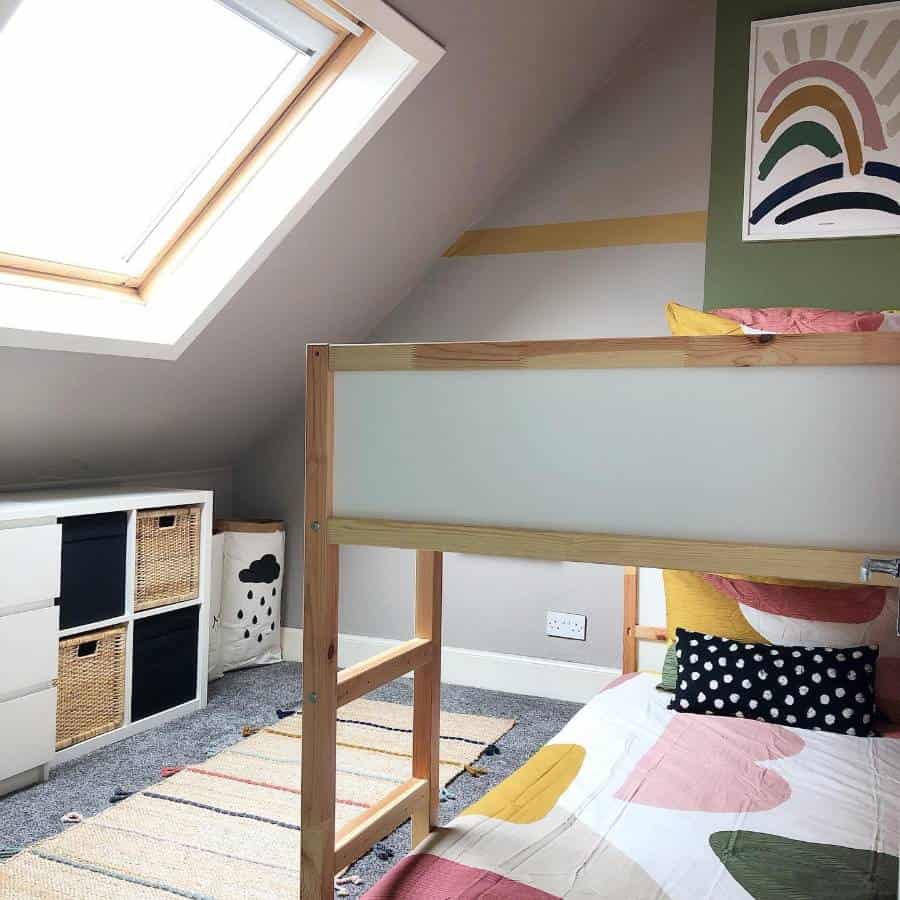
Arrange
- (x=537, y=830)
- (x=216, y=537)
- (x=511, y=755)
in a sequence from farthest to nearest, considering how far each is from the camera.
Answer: (x=216, y=537) < (x=511, y=755) < (x=537, y=830)

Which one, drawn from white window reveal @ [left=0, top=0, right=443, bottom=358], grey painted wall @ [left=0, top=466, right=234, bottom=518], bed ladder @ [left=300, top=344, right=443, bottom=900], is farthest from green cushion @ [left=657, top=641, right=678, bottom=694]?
grey painted wall @ [left=0, top=466, right=234, bottom=518]

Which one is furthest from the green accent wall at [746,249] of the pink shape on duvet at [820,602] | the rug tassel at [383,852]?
the rug tassel at [383,852]

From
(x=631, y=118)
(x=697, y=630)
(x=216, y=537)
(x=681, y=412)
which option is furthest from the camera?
(x=216, y=537)

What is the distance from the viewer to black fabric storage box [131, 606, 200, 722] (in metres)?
2.83

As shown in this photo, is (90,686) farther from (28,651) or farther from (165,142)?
(165,142)

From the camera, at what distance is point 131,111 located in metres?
2.42

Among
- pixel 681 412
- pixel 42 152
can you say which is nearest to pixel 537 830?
pixel 681 412

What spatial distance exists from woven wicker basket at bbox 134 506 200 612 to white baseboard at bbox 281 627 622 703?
594mm

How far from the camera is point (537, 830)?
155 cm

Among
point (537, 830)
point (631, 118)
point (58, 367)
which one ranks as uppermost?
point (631, 118)

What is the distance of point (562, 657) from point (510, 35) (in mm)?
1935

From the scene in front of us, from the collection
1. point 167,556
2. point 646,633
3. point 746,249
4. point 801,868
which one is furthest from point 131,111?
point 801,868

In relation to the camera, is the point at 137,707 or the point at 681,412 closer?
the point at 681,412

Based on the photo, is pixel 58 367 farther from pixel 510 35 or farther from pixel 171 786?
pixel 510 35
